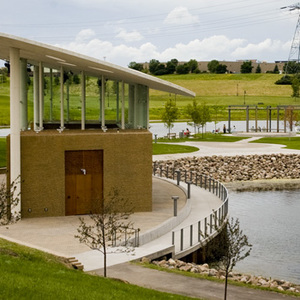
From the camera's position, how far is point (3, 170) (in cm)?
4094

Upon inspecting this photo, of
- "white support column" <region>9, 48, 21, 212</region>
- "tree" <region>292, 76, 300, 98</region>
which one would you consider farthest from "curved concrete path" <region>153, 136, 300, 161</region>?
"tree" <region>292, 76, 300, 98</region>

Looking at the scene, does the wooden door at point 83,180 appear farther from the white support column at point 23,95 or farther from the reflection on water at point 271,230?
the reflection on water at point 271,230

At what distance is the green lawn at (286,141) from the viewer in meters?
63.4

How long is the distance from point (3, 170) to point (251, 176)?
18389mm

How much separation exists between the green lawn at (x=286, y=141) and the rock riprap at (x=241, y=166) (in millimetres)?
8038

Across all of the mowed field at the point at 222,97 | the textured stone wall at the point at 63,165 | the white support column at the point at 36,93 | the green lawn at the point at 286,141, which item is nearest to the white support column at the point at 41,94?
the white support column at the point at 36,93

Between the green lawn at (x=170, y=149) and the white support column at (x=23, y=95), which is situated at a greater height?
the white support column at (x=23, y=95)

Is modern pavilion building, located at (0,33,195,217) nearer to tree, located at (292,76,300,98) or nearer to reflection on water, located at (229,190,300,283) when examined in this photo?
reflection on water, located at (229,190,300,283)

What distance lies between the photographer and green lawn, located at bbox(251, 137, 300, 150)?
208 ft

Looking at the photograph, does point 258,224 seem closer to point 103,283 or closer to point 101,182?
point 101,182

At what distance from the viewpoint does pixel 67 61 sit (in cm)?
2611

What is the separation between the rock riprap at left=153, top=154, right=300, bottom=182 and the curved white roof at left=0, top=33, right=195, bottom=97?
65.7 ft

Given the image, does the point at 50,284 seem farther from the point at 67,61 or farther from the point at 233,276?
the point at 67,61

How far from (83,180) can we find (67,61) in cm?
486
